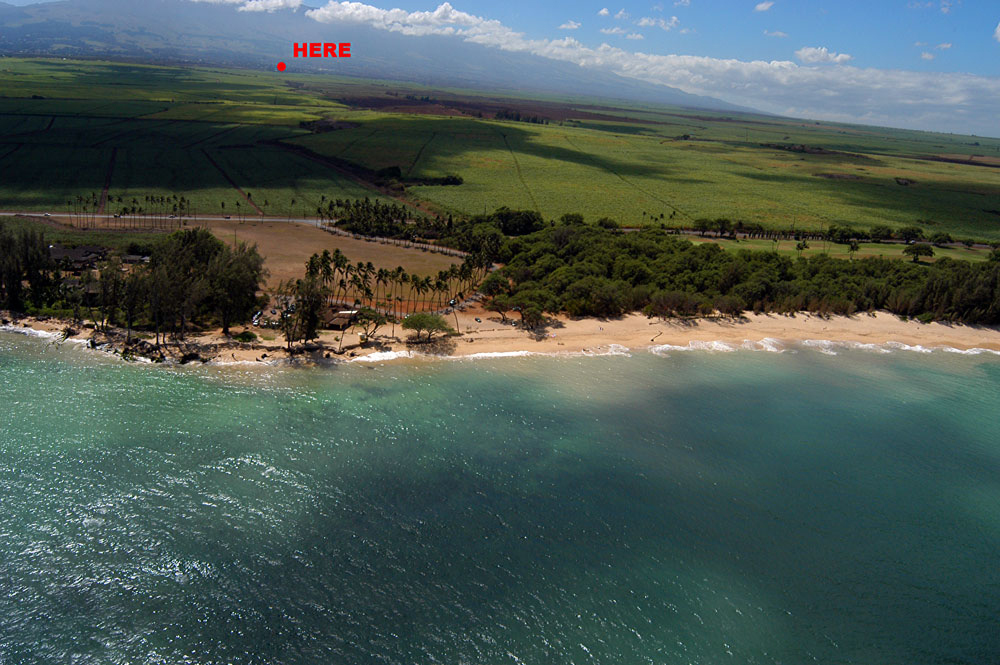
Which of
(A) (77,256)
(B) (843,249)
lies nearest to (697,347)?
(B) (843,249)

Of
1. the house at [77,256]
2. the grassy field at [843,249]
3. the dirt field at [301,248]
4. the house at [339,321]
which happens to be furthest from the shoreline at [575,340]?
the grassy field at [843,249]

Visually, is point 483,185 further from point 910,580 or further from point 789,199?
point 910,580

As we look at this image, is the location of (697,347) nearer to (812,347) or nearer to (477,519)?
(812,347)

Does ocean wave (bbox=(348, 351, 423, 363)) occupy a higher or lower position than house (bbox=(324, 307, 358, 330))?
lower

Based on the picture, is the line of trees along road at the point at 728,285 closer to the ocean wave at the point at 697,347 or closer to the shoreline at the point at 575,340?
the shoreline at the point at 575,340

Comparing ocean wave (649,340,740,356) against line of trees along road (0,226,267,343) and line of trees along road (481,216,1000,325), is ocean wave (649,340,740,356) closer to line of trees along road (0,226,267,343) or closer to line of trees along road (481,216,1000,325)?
line of trees along road (481,216,1000,325)

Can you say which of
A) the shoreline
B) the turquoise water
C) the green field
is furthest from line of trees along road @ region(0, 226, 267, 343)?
the green field
